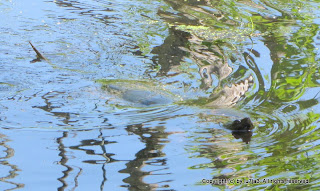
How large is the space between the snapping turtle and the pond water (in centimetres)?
1

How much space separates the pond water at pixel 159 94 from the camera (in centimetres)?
440

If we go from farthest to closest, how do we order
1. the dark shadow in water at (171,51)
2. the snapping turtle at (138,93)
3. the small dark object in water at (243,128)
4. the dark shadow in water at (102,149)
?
the dark shadow in water at (171,51) < the snapping turtle at (138,93) < the small dark object in water at (243,128) < the dark shadow in water at (102,149)

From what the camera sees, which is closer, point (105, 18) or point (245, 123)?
point (245, 123)

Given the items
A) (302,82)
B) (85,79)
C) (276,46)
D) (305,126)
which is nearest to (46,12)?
(85,79)

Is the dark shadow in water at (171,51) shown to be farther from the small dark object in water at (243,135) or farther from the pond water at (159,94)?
the small dark object in water at (243,135)

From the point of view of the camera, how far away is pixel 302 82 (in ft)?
21.5

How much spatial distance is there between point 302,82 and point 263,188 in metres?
2.71

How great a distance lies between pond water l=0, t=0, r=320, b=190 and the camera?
4.40m

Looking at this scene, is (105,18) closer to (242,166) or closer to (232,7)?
(232,7)

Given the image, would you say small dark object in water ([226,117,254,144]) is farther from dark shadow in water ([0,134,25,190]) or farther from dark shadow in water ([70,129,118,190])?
dark shadow in water ([0,134,25,190])

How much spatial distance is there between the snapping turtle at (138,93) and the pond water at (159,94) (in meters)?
0.01

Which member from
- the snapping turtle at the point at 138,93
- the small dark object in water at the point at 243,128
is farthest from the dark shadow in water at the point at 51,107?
the small dark object in water at the point at 243,128

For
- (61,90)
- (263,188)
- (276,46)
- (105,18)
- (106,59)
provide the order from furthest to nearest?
(105,18), (276,46), (106,59), (61,90), (263,188)

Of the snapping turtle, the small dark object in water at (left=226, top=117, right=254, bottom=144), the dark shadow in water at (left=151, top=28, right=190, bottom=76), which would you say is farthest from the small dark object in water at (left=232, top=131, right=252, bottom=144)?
the dark shadow in water at (left=151, top=28, right=190, bottom=76)
